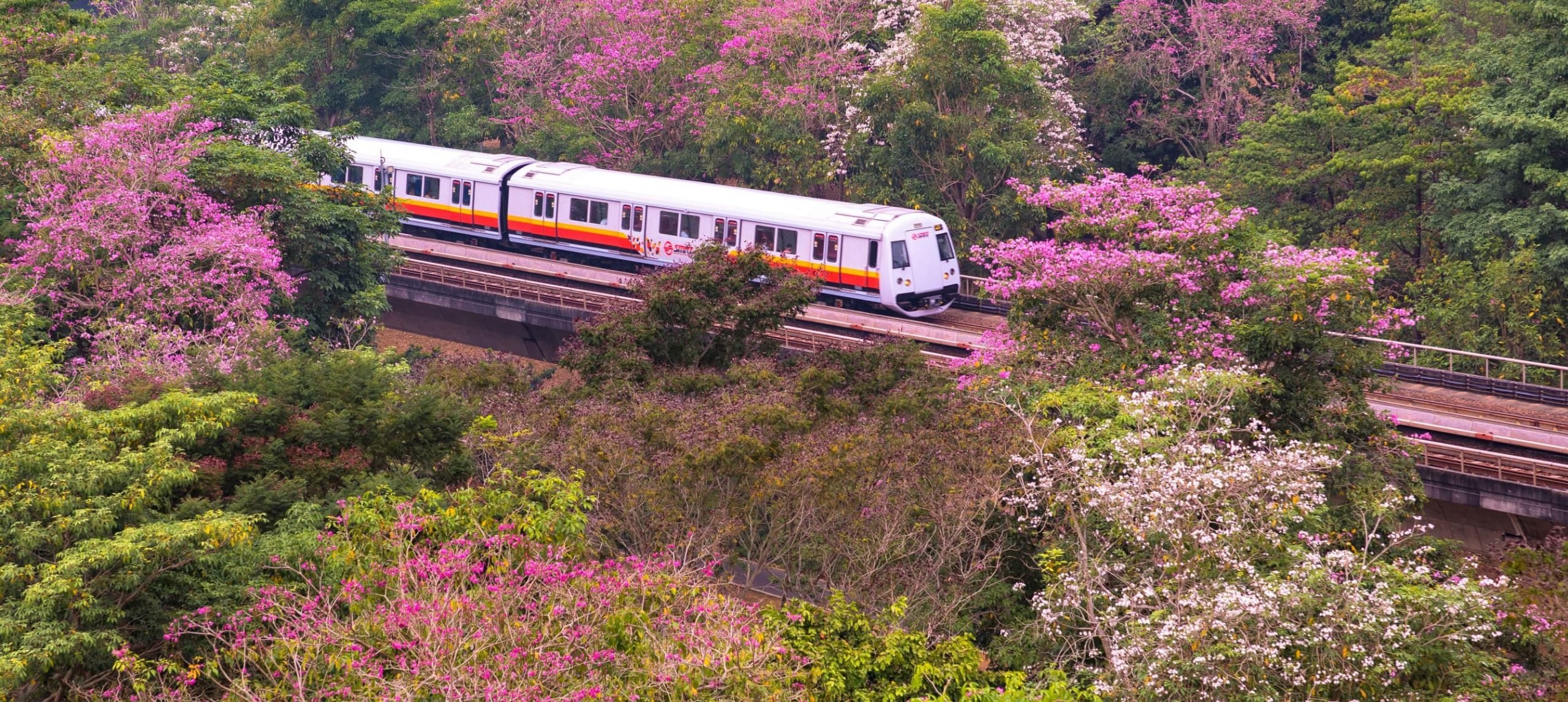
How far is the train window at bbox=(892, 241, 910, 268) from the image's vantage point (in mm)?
27766

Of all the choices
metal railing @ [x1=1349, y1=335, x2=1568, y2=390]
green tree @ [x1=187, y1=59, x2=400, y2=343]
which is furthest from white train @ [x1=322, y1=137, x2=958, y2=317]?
metal railing @ [x1=1349, y1=335, x2=1568, y2=390]

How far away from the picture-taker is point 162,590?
1160 cm

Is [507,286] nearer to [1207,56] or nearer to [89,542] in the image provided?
[1207,56]

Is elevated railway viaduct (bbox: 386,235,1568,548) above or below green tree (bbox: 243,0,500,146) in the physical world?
below

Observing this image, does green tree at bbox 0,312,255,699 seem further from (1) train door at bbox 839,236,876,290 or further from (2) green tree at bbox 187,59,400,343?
(1) train door at bbox 839,236,876,290

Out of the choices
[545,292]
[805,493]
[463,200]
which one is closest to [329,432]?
[805,493]

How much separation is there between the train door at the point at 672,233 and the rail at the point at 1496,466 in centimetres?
1565

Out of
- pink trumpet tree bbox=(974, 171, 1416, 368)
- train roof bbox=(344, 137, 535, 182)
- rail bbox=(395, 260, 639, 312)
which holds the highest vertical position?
pink trumpet tree bbox=(974, 171, 1416, 368)

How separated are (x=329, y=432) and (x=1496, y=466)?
675 inches

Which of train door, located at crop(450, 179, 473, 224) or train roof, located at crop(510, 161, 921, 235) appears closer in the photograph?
train roof, located at crop(510, 161, 921, 235)

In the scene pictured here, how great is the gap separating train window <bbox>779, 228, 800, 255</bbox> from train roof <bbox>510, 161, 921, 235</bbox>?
21cm

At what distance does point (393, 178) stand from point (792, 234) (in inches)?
500

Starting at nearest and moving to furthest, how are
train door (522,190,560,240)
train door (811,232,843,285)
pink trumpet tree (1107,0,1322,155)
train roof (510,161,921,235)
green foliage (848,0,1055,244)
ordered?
train door (811,232,843,285) < train roof (510,161,921,235) < green foliage (848,0,1055,244) < train door (522,190,560,240) < pink trumpet tree (1107,0,1322,155)

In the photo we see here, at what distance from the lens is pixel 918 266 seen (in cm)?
2817
